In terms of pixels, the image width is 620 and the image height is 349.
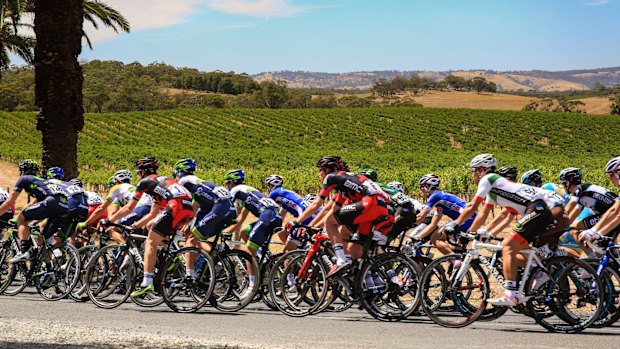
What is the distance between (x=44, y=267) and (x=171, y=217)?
2.69m

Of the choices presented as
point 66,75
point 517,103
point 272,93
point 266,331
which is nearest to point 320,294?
point 266,331

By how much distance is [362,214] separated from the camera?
905cm

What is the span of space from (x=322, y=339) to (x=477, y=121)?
86.5 metres

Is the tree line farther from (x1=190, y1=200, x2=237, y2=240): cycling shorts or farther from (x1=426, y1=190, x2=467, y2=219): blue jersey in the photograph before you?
(x1=190, y1=200, x2=237, y2=240): cycling shorts

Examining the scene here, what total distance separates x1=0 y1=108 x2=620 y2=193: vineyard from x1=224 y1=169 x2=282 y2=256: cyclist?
43056mm

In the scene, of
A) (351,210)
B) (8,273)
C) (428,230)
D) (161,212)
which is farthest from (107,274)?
(428,230)

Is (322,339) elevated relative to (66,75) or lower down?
lower down

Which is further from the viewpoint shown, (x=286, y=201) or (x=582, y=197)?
(x=286, y=201)

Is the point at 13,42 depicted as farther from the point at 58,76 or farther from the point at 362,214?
the point at 362,214

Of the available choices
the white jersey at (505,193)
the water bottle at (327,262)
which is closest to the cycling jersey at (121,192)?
the water bottle at (327,262)

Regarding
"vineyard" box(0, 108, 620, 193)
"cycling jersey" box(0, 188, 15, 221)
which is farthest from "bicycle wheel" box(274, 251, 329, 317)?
"vineyard" box(0, 108, 620, 193)

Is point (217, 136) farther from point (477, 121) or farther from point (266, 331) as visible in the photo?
point (266, 331)

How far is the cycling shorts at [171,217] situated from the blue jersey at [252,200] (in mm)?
679

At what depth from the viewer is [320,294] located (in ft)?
30.3
